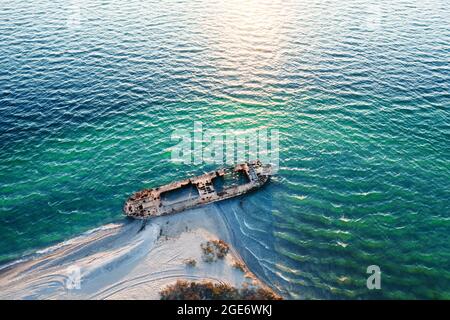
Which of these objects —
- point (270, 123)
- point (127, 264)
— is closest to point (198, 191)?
point (127, 264)

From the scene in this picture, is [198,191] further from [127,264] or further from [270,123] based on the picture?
[270,123]

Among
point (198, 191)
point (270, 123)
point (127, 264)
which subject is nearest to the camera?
point (127, 264)

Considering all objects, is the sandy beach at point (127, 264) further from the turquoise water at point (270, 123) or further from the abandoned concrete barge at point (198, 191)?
the turquoise water at point (270, 123)

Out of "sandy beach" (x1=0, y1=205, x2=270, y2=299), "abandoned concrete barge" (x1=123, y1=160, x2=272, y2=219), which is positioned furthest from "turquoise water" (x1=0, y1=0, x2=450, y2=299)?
"sandy beach" (x1=0, y1=205, x2=270, y2=299)

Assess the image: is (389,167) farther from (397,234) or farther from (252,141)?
(252,141)
